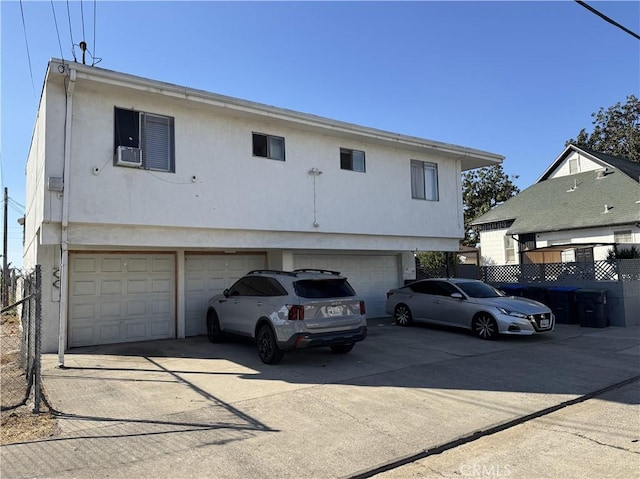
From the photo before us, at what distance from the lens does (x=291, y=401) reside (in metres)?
6.56

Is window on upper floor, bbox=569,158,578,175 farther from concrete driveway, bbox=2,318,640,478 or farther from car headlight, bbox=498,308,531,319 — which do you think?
car headlight, bbox=498,308,531,319

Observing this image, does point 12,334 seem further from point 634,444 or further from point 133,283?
point 634,444

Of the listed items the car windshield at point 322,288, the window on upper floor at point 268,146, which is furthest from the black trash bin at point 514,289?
the window on upper floor at point 268,146

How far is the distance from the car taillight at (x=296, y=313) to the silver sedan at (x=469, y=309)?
5.35 metres

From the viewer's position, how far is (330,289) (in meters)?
9.04

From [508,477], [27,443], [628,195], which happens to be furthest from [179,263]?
[628,195]

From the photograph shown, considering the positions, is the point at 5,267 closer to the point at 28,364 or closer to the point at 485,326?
the point at 28,364

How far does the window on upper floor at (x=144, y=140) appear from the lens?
32.4 ft

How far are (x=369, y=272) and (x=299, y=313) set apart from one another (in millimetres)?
7933

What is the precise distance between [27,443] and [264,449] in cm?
258

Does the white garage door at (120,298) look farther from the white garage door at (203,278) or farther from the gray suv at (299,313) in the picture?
the gray suv at (299,313)

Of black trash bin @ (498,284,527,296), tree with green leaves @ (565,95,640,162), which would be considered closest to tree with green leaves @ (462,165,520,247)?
tree with green leaves @ (565,95,640,162)

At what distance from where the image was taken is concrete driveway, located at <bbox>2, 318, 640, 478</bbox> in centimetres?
464

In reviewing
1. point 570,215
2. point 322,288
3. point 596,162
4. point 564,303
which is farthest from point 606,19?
point 596,162
